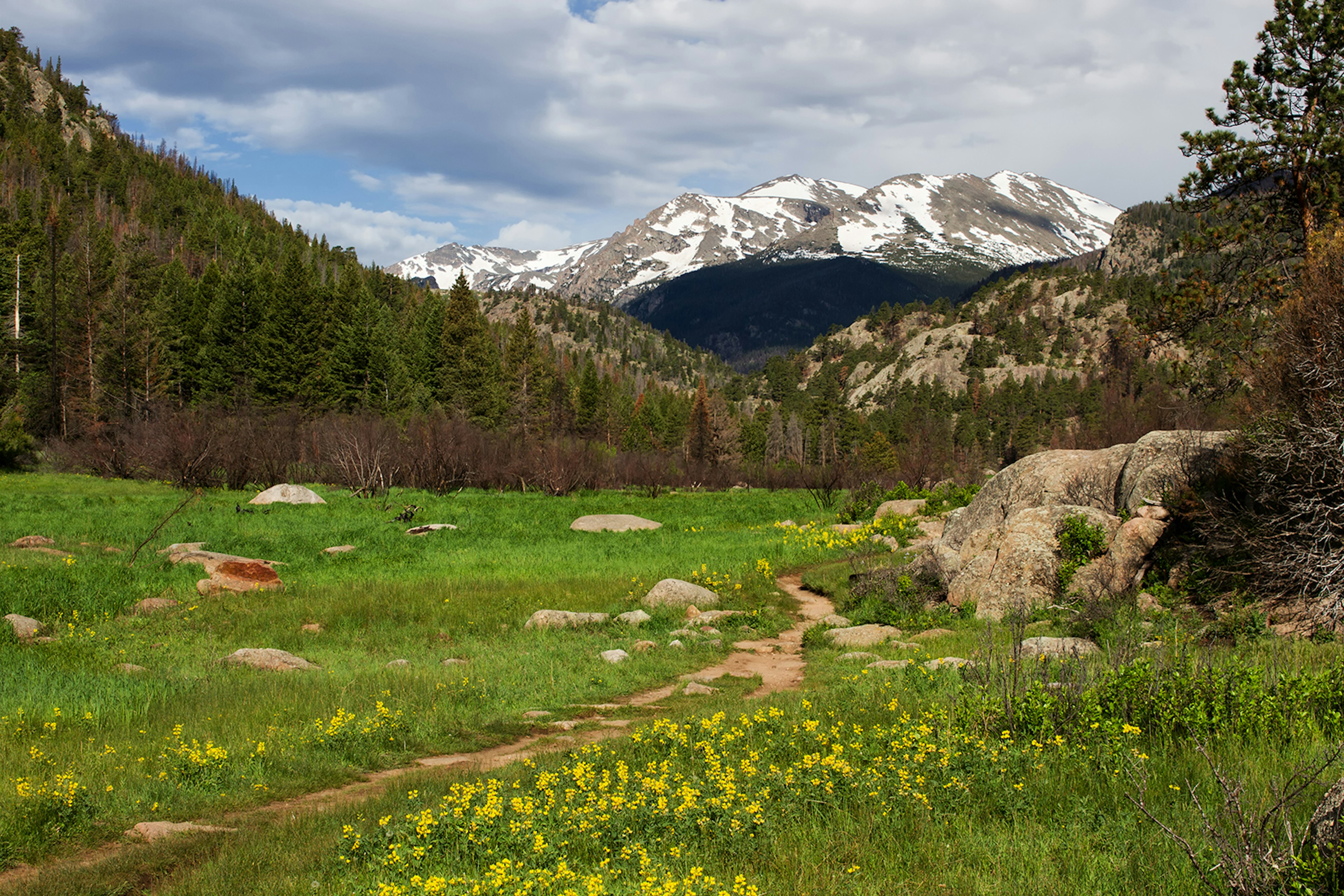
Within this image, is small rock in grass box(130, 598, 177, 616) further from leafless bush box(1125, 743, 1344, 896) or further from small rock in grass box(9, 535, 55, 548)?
leafless bush box(1125, 743, 1344, 896)

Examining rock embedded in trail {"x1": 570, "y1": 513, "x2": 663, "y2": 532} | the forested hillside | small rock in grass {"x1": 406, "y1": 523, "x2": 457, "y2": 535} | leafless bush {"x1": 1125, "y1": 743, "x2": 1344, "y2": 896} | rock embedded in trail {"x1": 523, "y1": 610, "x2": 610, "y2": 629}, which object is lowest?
rock embedded in trail {"x1": 570, "y1": 513, "x2": 663, "y2": 532}

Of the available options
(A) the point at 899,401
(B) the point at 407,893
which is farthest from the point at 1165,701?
(A) the point at 899,401

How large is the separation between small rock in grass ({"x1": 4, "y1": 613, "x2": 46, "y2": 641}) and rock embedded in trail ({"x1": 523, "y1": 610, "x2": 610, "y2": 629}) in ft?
25.9

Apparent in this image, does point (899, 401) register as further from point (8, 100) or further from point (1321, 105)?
point (8, 100)

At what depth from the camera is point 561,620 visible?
15.7 metres

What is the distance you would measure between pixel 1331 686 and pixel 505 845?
23.1 ft

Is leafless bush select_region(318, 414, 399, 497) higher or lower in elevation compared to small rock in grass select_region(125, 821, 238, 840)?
higher

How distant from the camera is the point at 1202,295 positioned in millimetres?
17688

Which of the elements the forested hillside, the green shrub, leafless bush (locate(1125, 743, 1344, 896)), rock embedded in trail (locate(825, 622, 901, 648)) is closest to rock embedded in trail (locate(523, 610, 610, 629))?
rock embedded in trail (locate(825, 622, 901, 648))

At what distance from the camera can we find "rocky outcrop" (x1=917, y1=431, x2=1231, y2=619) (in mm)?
14828

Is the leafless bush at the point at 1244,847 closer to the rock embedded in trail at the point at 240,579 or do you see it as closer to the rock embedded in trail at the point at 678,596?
the rock embedded in trail at the point at 678,596

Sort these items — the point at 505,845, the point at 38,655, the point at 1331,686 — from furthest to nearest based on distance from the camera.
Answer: the point at 38,655 < the point at 1331,686 < the point at 505,845

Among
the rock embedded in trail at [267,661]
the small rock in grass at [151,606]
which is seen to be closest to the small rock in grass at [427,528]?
the small rock in grass at [151,606]

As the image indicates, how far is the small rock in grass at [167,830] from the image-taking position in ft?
21.0
